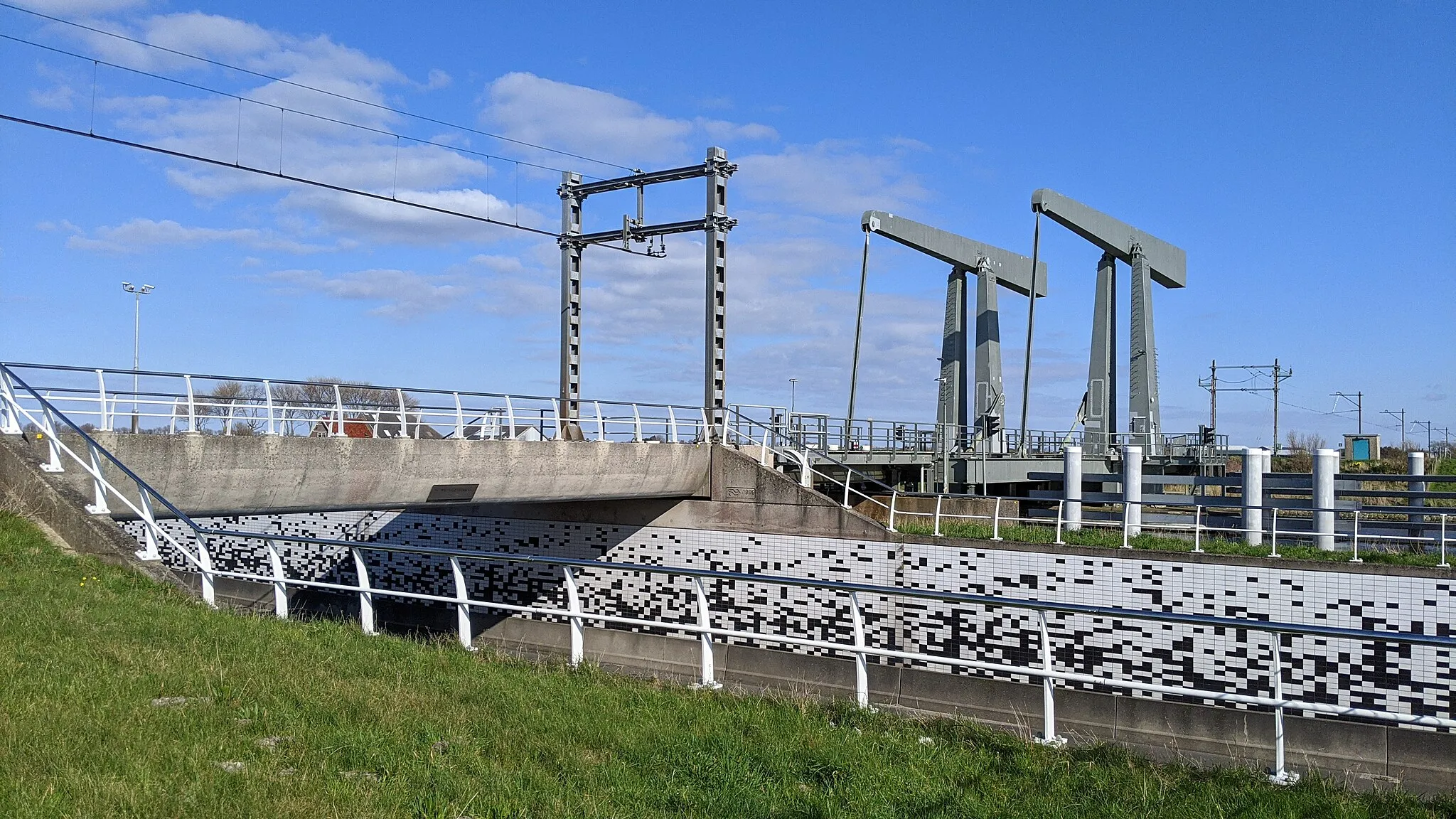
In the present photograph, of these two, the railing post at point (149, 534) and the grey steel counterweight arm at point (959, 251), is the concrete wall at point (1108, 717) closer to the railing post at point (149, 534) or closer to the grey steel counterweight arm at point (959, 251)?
the railing post at point (149, 534)

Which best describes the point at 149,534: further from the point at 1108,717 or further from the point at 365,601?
the point at 1108,717

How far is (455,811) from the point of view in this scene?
17.0ft

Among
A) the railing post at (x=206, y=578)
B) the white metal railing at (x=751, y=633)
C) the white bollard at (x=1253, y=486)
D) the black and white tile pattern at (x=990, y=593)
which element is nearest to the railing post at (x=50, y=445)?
the white metal railing at (x=751, y=633)

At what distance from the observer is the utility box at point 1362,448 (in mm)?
47781

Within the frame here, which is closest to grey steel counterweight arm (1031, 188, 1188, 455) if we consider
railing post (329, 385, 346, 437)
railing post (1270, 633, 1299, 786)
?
railing post (329, 385, 346, 437)

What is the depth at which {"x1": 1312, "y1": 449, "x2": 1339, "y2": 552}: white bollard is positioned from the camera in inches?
774

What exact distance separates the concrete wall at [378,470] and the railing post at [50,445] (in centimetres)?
22

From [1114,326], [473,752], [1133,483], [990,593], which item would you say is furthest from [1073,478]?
[473,752]

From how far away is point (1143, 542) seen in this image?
800 inches

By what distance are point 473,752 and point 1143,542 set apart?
16.7 m

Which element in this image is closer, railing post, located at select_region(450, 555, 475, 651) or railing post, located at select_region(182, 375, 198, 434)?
railing post, located at select_region(450, 555, 475, 651)

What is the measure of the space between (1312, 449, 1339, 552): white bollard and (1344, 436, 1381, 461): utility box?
31.6 metres

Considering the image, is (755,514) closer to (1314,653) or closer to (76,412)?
(1314,653)

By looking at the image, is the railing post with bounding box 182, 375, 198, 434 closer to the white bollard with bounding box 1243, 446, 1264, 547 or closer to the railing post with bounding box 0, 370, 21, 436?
the railing post with bounding box 0, 370, 21, 436
